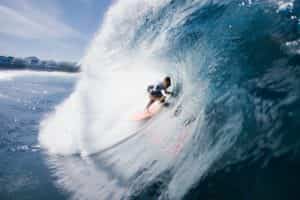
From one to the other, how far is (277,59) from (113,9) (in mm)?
15837

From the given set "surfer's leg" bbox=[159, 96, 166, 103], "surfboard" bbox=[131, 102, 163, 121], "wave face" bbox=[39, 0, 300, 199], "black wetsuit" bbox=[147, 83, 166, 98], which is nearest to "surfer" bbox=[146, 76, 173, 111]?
"black wetsuit" bbox=[147, 83, 166, 98]

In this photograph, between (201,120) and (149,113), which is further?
(149,113)

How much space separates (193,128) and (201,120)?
0.29 m

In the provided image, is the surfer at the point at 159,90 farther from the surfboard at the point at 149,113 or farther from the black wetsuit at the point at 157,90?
the surfboard at the point at 149,113

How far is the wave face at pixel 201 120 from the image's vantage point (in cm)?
475

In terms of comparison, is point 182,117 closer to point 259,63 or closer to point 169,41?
point 259,63

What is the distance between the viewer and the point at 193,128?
7.11 meters

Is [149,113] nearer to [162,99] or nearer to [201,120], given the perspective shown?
[162,99]

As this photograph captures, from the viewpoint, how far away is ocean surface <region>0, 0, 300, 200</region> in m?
4.78

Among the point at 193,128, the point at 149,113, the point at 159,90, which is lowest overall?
the point at 193,128

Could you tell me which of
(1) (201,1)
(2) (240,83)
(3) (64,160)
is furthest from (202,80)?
(1) (201,1)

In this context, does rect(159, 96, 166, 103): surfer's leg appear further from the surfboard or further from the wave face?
the wave face

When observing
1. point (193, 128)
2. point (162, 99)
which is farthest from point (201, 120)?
point (162, 99)

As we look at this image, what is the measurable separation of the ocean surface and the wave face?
0.03 meters
